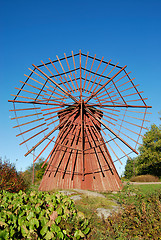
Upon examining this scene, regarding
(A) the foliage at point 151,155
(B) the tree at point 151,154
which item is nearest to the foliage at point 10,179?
(A) the foliage at point 151,155

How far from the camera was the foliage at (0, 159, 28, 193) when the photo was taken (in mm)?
9808

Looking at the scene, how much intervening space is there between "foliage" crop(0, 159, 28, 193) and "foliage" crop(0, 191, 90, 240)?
3692 mm

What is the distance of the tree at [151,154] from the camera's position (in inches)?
1284

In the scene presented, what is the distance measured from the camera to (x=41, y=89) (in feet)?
48.4

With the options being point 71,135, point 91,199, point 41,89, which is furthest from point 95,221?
point 41,89

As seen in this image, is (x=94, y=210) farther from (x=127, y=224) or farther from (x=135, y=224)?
(x=135, y=224)

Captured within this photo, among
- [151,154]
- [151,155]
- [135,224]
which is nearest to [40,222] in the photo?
[135,224]

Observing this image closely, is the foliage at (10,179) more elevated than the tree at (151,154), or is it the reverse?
the tree at (151,154)

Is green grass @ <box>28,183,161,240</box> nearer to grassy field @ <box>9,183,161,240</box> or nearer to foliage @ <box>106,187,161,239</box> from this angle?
grassy field @ <box>9,183,161,240</box>

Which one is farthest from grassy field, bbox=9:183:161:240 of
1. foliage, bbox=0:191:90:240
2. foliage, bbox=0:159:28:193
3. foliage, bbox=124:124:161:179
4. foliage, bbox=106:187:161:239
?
foliage, bbox=124:124:161:179

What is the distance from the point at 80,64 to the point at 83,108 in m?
3.64

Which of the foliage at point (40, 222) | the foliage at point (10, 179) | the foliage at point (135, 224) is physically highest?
the foliage at point (10, 179)

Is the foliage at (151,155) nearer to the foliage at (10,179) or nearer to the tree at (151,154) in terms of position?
the tree at (151,154)

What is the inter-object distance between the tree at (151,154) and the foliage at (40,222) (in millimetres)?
29177
